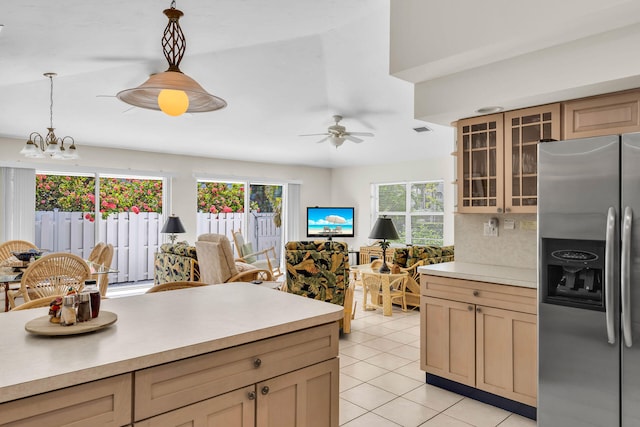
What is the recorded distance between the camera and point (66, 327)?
1.43 metres

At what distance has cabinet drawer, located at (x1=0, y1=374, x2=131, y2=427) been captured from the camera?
106 centimetres

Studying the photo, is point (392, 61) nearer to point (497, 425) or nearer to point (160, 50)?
point (160, 50)

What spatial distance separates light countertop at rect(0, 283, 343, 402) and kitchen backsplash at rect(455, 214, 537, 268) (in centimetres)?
208

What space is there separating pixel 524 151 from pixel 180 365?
2812 mm

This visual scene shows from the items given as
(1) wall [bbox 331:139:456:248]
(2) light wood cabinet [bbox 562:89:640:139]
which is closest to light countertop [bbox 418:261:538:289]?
(2) light wood cabinet [bbox 562:89:640:139]

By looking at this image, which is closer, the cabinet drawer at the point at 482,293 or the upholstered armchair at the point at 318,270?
the cabinet drawer at the point at 482,293

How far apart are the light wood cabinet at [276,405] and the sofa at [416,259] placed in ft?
12.5

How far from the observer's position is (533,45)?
8.34 feet

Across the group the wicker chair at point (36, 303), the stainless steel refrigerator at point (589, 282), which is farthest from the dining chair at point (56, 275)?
the stainless steel refrigerator at point (589, 282)

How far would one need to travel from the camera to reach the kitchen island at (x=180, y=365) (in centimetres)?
113

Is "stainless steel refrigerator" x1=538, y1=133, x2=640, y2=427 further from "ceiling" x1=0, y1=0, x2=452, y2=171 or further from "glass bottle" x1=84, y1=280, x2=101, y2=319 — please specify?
"glass bottle" x1=84, y1=280, x2=101, y2=319

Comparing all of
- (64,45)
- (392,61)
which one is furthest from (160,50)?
(392,61)

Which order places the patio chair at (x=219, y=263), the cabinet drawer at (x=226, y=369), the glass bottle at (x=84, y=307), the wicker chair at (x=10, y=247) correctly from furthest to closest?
1. the wicker chair at (x=10, y=247)
2. the patio chair at (x=219, y=263)
3. the glass bottle at (x=84, y=307)
4. the cabinet drawer at (x=226, y=369)

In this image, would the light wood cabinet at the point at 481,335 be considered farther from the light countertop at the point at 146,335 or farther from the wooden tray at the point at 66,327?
the wooden tray at the point at 66,327
